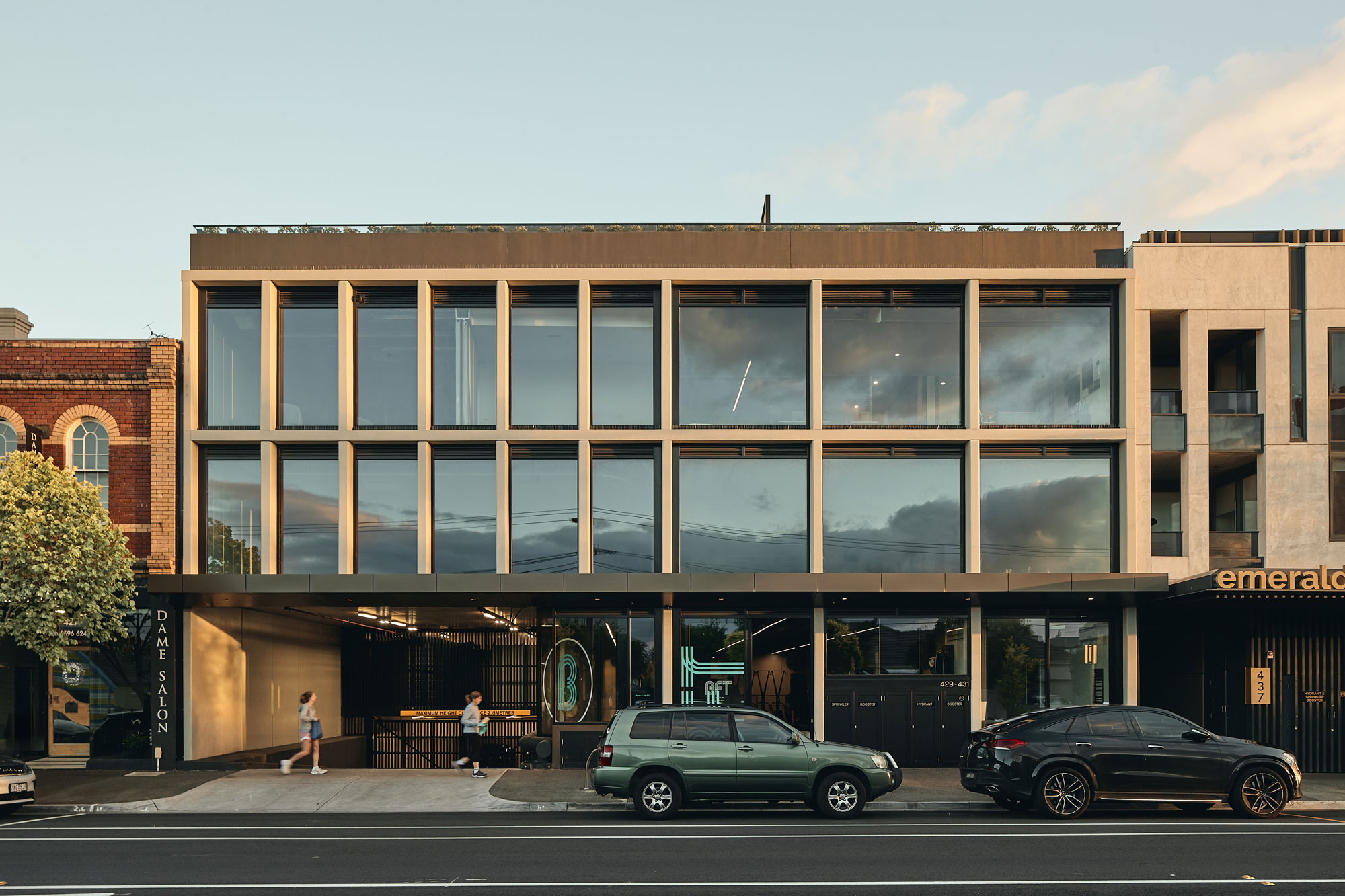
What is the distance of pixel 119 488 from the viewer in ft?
72.4

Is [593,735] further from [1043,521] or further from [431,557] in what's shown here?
[1043,521]

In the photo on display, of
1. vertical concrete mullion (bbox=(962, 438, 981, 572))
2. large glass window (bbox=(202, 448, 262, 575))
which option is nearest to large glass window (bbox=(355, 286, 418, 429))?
large glass window (bbox=(202, 448, 262, 575))

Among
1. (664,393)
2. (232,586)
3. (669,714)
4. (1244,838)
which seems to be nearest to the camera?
(1244,838)

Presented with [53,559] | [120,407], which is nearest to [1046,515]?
[53,559]

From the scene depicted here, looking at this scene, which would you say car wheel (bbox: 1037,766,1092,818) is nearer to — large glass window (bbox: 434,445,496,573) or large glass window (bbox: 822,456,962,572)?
large glass window (bbox: 822,456,962,572)

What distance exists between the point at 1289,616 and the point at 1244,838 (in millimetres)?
10079

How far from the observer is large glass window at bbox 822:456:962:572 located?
2244 centimetres

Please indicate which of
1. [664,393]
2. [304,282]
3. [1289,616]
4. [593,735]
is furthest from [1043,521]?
[304,282]

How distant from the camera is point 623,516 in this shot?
22.4 metres

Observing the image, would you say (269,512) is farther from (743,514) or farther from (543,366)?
(743,514)

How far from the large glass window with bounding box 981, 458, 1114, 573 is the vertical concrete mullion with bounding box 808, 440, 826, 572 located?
345 centimetres

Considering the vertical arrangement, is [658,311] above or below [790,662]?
above

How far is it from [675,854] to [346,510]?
12.4 m

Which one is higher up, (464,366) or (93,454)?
(464,366)
